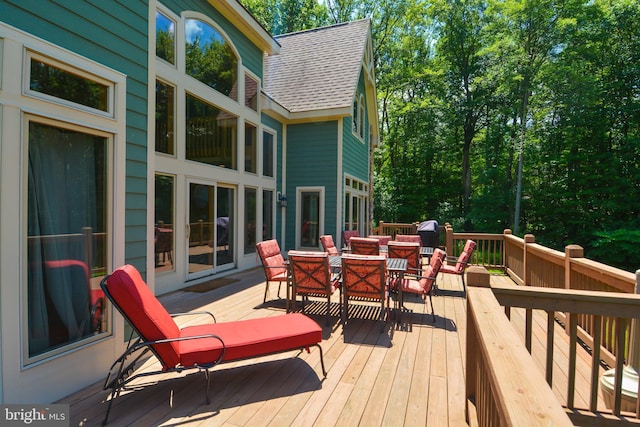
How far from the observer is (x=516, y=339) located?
53.7 inches

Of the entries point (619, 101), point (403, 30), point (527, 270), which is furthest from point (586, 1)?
point (527, 270)

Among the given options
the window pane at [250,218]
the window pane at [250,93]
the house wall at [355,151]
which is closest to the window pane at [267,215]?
the window pane at [250,218]

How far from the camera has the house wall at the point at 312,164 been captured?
9180 millimetres

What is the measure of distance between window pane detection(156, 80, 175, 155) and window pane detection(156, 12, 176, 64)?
52 cm

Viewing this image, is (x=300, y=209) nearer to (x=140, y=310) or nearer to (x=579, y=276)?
(x=579, y=276)

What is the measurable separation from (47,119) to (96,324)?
1776 millimetres

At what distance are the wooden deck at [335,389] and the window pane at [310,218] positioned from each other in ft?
17.9

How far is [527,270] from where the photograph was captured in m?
5.64

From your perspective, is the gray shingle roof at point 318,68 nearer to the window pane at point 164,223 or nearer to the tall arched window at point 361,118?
the tall arched window at point 361,118

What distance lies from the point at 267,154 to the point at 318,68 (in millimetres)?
3557

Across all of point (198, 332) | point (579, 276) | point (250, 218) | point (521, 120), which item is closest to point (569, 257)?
point (579, 276)

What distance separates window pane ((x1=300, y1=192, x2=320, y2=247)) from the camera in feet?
30.9

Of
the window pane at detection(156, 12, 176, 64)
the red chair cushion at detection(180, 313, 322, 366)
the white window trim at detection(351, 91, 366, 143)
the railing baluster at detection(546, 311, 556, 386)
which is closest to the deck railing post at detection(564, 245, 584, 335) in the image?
the railing baluster at detection(546, 311, 556, 386)

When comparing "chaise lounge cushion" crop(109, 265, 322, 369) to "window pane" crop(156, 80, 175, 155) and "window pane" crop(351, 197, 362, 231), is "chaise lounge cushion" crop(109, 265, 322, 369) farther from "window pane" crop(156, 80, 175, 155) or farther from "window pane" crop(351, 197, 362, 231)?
"window pane" crop(351, 197, 362, 231)
